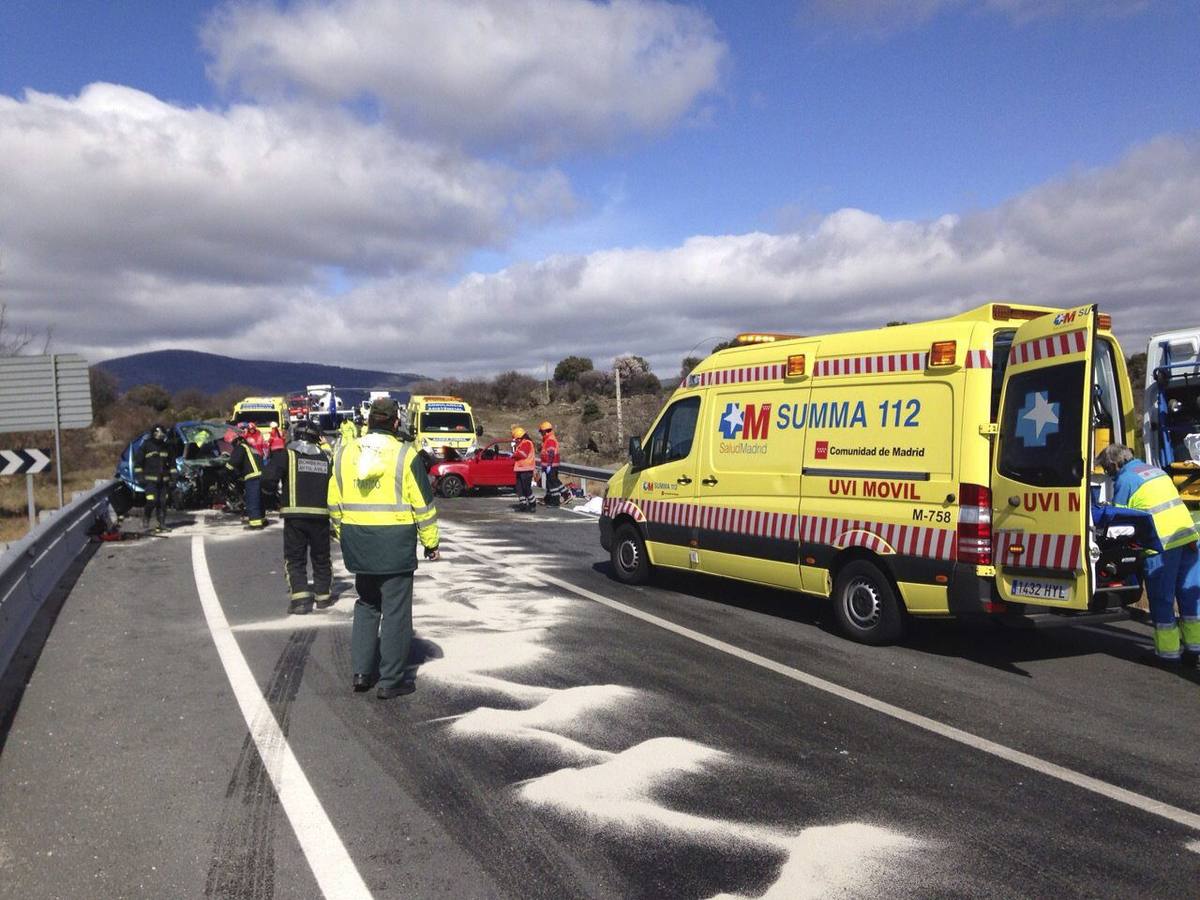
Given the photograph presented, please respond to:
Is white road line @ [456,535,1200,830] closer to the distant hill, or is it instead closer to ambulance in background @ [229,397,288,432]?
ambulance in background @ [229,397,288,432]

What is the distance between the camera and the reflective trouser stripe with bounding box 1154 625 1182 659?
655cm

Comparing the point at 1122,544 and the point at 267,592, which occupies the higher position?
the point at 1122,544

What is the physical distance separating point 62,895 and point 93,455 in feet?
106

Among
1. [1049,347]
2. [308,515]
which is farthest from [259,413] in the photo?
[1049,347]

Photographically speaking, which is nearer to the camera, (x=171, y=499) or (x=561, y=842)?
(x=561, y=842)

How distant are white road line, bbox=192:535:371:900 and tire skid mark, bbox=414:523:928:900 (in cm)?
90

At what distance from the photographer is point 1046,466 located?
20.1 ft

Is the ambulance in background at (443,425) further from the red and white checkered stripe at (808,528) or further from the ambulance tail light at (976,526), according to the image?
the ambulance tail light at (976,526)

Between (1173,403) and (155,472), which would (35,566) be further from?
(1173,403)

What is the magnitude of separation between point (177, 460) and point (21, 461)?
157 inches

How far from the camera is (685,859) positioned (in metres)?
3.73

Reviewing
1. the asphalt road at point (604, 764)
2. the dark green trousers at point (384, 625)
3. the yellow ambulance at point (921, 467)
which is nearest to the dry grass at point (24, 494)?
the asphalt road at point (604, 764)

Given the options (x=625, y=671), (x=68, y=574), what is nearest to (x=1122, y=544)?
(x=625, y=671)

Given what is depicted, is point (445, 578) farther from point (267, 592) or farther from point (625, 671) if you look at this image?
point (625, 671)
